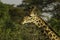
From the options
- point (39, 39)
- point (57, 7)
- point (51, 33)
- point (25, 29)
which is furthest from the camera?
point (57, 7)

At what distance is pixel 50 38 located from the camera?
4586mm

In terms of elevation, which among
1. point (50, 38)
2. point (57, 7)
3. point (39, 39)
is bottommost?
point (57, 7)

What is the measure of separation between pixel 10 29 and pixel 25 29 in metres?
0.50

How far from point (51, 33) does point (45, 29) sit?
0.11 m

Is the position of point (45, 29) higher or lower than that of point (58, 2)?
higher

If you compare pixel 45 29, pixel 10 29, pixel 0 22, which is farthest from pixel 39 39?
pixel 45 29

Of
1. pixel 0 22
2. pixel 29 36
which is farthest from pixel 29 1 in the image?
pixel 29 36

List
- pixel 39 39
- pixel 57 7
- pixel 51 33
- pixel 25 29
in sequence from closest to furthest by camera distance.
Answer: pixel 51 33, pixel 39 39, pixel 25 29, pixel 57 7

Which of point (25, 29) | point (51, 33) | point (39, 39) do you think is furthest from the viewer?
point (25, 29)

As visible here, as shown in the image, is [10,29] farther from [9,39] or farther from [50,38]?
[50,38]

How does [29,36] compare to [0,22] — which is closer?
[29,36]

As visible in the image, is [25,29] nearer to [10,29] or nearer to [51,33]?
[10,29]

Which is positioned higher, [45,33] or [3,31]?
[45,33]

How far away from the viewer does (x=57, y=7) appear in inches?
738
